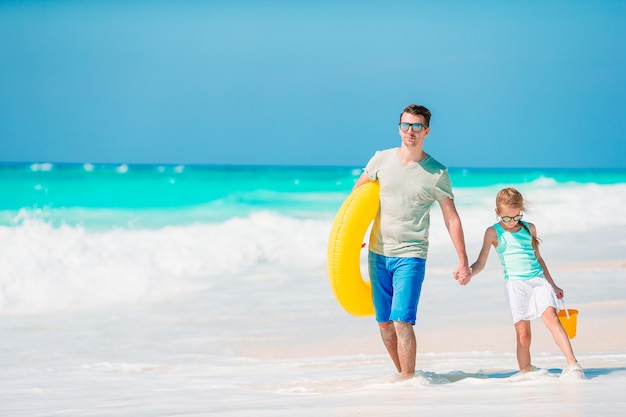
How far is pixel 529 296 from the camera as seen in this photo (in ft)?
13.4

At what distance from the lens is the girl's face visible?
13.2ft

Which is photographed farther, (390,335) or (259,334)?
(259,334)

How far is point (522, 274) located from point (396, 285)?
22.7 inches

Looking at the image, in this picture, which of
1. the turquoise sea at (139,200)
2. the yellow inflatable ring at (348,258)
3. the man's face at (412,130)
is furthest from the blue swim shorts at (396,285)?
the turquoise sea at (139,200)

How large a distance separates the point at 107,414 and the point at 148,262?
7006 mm

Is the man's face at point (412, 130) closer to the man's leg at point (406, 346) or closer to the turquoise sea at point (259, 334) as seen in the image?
the turquoise sea at point (259, 334)

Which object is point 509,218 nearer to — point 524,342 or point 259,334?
point 524,342

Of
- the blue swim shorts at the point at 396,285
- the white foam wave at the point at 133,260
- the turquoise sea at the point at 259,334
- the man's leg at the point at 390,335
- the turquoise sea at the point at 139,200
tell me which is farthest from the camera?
the turquoise sea at the point at 139,200

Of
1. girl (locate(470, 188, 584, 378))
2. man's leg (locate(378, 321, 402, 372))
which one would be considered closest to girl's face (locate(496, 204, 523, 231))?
girl (locate(470, 188, 584, 378))

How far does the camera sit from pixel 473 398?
359 cm

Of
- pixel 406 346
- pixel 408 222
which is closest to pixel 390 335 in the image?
pixel 406 346

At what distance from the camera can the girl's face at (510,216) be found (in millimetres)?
4035

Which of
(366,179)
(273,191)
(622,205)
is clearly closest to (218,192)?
(273,191)

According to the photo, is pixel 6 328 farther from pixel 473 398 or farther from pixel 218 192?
pixel 218 192
